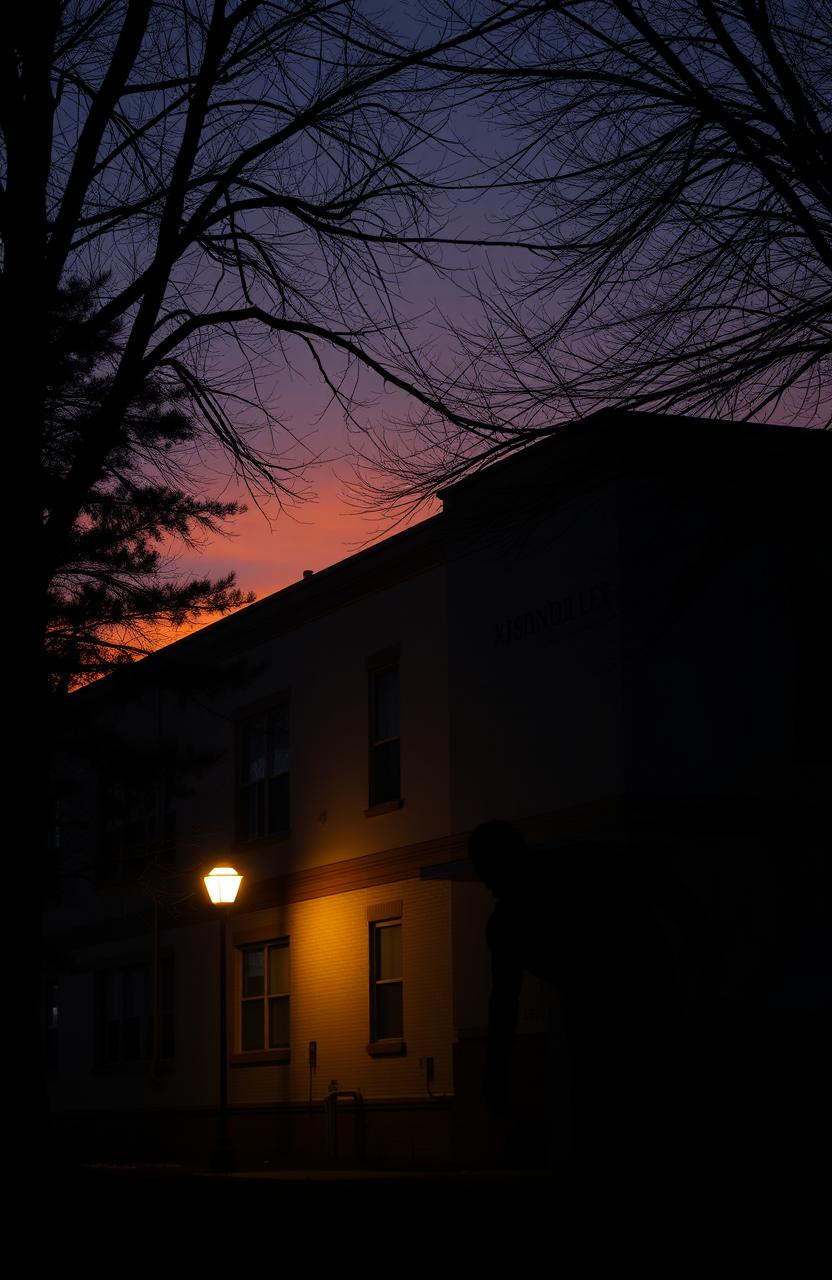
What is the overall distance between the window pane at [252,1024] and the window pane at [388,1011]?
3300 mm

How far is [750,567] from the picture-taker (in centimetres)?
1791

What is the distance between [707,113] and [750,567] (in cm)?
890

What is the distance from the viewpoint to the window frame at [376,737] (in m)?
21.9

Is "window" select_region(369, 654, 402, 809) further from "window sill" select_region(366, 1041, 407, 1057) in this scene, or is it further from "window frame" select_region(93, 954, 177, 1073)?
"window frame" select_region(93, 954, 177, 1073)

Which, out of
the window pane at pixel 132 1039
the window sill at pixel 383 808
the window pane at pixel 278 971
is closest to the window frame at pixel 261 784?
the window pane at pixel 278 971

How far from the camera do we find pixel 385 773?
2217 cm

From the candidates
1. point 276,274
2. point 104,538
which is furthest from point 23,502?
point 104,538

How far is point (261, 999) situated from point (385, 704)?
4.98 metres

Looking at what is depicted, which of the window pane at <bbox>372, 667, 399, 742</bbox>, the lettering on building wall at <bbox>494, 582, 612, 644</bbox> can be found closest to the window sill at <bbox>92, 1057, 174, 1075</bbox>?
the window pane at <bbox>372, 667, 399, 742</bbox>

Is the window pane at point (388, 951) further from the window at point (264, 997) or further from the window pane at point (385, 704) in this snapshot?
the window at point (264, 997)

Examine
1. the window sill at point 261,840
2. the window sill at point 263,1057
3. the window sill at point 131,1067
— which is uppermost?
the window sill at point 261,840

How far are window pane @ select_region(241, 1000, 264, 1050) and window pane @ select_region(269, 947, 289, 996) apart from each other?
39 cm

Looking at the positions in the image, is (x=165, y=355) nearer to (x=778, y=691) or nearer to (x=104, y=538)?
(x=104, y=538)

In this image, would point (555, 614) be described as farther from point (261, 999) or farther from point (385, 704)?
point (261, 999)
